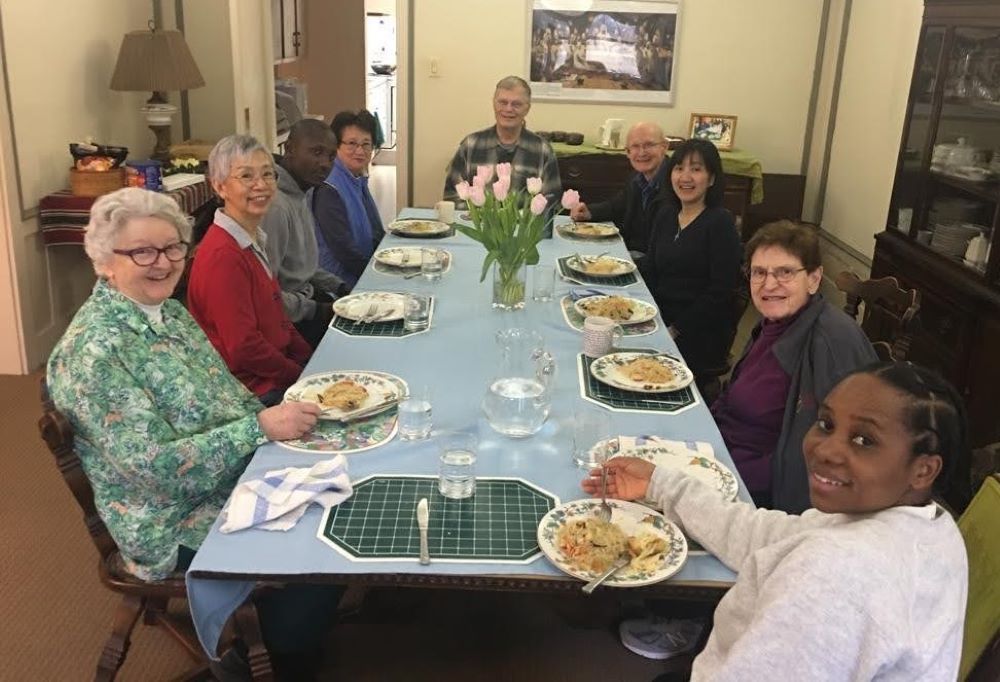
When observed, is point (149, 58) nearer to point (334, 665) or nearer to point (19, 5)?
point (19, 5)

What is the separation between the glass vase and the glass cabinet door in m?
1.76

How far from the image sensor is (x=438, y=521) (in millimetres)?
1488

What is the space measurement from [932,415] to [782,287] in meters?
1.00

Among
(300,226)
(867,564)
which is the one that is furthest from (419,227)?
(867,564)

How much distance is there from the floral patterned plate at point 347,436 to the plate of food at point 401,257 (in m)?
1.35

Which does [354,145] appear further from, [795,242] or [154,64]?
[795,242]

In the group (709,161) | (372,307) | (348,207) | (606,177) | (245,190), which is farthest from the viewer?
(606,177)

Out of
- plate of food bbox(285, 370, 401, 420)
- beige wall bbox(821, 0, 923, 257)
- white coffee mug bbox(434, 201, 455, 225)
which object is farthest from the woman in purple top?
beige wall bbox(821, 0, 923, 257)

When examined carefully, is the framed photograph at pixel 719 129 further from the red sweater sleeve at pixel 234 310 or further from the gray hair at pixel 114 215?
the gray hair at pixel 114 215

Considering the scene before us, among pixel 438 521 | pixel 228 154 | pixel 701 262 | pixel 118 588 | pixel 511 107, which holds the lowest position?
pixel 118 588

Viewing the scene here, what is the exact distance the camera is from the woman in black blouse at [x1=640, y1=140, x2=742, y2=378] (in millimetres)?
3098

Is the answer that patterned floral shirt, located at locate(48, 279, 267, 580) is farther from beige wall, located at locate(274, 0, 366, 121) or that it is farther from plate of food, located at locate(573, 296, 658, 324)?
beige wall, located at locate(274, 0, 366, 121)

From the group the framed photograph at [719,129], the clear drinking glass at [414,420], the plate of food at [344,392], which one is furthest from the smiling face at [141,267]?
the framed photograph at [719,129]

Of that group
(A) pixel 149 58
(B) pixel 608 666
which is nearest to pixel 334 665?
(B) pixel 608 666
